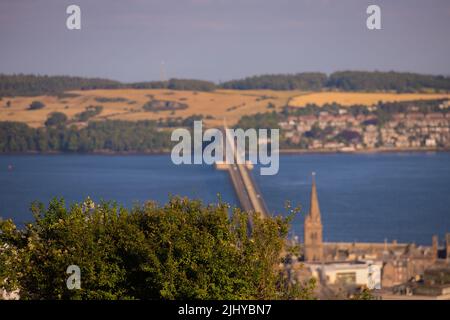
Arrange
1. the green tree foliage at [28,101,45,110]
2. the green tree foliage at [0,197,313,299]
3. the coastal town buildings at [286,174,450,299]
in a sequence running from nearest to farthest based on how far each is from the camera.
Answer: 1. the green tree foliage at [0,197,313,299]
2. the coastal town buildings at [286,174,450,299]
3. the green tree foliage at [28,101,45,110]

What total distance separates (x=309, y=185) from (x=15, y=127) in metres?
19.8

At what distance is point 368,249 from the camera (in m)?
24.8

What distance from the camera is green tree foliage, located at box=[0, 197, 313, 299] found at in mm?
6832

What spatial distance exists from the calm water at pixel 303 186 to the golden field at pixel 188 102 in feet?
9.90

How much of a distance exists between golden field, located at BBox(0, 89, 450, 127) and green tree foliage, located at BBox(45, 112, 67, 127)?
44 cm

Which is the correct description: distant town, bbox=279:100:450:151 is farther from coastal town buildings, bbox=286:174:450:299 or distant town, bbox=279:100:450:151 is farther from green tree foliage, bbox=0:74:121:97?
coastal town buildings, bbox=286:174:450:299

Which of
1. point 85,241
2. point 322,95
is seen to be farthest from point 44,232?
point 322,95

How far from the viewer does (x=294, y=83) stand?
3314 inches

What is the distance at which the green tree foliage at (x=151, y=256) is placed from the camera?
22.4ft

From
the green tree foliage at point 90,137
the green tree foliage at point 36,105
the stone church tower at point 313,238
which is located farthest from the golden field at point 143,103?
the stone church tower at point 313,238

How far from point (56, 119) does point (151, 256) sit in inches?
2194

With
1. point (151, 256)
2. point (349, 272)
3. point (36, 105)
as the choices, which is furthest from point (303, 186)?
point (151, 256)

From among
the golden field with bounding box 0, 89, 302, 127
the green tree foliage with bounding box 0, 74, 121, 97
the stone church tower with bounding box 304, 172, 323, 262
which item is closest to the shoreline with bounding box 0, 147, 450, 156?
the golden field with bounding box 0, 89, 302, 127

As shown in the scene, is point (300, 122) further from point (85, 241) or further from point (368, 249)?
point (85, 241)
